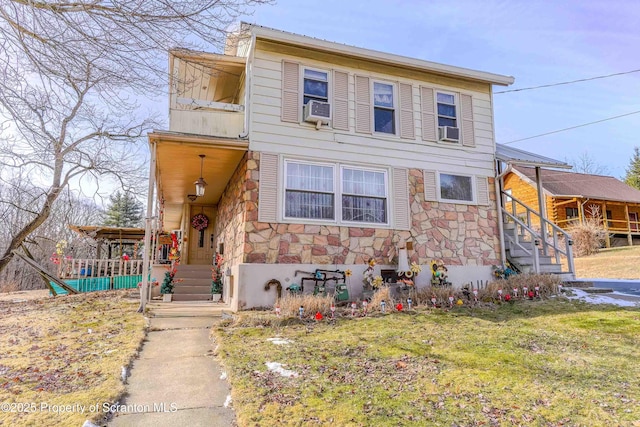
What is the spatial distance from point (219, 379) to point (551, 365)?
3217 mm

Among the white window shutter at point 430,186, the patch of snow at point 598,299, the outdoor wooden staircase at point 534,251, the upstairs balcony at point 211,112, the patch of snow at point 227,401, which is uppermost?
the upstairs balcony at point 211,112

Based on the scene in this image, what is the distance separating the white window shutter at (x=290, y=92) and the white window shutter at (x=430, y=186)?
3.41 meters

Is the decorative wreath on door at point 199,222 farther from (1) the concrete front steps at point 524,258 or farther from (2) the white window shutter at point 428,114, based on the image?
(1) the concrete front steps at point 524,258

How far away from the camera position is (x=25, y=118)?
4.65 m

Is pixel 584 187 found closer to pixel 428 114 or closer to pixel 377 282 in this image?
pixel 428 114

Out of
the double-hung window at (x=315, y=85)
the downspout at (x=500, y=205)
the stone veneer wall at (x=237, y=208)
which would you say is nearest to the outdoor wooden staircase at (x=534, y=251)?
the downspout at (x=500, y=205)

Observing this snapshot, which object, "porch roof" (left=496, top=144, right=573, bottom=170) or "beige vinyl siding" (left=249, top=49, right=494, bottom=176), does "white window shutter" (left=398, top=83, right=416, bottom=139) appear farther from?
"porch roof" (left=496, top=144, right=573, bottom=170)

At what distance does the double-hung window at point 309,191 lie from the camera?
322 inches

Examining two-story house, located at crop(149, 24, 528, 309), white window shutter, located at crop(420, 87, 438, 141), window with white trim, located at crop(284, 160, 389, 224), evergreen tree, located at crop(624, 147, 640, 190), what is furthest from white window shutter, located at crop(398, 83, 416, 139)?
evergreen tree, located at crop(624, 147, 640, 190)

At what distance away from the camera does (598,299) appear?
303 inches

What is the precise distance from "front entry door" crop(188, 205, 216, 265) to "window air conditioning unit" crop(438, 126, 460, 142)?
871 cm

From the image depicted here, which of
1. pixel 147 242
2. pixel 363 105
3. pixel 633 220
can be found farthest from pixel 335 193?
pixel 633 220

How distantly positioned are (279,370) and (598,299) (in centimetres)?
718

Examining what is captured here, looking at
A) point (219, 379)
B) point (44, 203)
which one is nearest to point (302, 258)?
point (219, 379)
